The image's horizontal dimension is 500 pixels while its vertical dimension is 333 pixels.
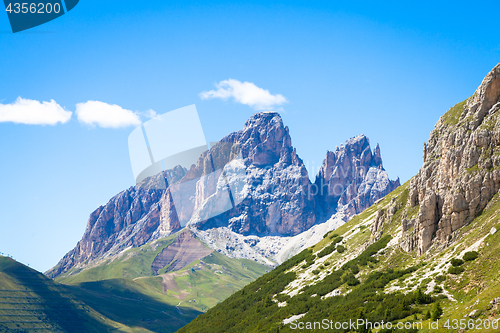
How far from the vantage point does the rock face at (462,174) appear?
60344 millimetres

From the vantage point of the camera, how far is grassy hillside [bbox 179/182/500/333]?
47.1 meters

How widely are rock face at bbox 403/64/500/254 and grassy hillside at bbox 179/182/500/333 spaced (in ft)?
7.02

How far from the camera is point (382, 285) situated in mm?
61250

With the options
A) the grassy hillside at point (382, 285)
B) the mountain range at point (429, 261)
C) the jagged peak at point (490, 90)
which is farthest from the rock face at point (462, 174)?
the grassy hillside at point (382, 285)

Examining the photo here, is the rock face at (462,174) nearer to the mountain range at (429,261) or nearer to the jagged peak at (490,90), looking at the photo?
the jagged peak at (490,90)

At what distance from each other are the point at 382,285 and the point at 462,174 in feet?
68.8

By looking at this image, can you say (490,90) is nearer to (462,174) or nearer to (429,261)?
(462,174)

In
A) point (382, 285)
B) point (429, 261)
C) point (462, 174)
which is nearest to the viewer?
point (429, 261)

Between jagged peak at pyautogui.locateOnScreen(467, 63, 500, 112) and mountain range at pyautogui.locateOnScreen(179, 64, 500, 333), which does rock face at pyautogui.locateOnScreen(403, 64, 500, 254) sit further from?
mountain range at pyautogui.locateOnScreen(179, 64, 500, 333)

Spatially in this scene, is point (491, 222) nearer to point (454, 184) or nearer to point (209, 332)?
point (454, 184)

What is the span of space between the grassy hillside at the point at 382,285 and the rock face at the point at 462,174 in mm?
2140

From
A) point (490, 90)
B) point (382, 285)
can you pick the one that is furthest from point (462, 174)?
point (382, 285)

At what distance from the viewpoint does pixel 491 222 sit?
180 feet

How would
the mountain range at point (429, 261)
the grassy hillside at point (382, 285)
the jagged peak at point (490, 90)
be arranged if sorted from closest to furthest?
the grassy hillside at point (382, 285)
the mountain range at point (429, 261)
the jagged peak at point (490, 90)
